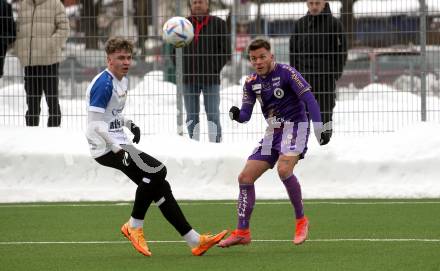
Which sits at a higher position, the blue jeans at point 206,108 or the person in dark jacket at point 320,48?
the person in dark jacket at point 320,48

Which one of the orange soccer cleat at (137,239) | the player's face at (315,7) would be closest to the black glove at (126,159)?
the orange soccer cleat at (137,239)

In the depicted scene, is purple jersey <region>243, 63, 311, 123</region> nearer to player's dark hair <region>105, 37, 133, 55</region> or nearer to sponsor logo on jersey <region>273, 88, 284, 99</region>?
sponsor logo on jersey <region>273, 88, 284, 99</region>

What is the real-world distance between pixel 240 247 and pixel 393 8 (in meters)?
5.59

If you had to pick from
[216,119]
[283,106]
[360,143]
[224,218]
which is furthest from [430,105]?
[283,106]

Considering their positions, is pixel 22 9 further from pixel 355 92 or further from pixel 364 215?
pixel 364 215

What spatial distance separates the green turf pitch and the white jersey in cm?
91

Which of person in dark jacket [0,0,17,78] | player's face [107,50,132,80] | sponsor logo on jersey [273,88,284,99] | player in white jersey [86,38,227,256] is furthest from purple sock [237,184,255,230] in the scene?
person in dark jacket [0,0,17,78]

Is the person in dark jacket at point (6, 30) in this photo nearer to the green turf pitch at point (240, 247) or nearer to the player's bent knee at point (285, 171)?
the green turf pitch at point (240, 247)

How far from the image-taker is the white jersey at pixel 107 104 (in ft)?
31.4

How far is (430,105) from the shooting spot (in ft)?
48.6

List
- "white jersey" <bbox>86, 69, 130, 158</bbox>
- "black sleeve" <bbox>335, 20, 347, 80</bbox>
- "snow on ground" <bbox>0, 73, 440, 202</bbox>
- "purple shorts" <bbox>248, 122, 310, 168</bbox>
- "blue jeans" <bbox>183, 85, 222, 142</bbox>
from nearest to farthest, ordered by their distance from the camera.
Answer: "white jersey" <bbox>86, 69, 130, 158</bbox> < "purple shorts" <bbox>248, 122, 310, 168</bbox> < "snow on ground" <bbox>0, 73, 440, 202</bbox> < "black sleeve" <bbox>335, 20, 347, 80</bbox> < "blue jeans" <bbox>183, 85, 222, 142</bbox>

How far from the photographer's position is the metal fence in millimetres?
14758

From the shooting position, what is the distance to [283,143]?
33.9 feet

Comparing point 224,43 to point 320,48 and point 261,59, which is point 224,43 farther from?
point 261,59
